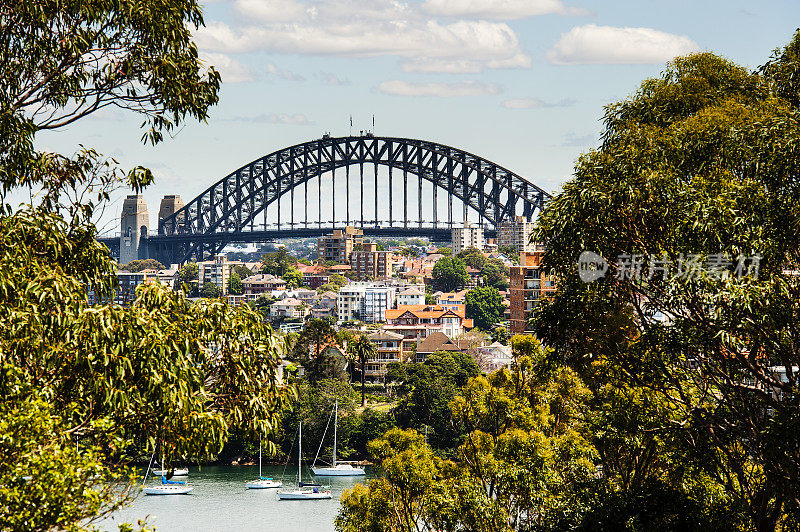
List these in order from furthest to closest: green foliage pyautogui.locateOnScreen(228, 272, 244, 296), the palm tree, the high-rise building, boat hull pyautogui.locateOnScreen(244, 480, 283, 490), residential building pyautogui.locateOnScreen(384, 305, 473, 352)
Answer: the high-rise building < green foliage pyautogui.locateOnScreen(228, 272, 244, 296) < residential building pyautogui.locateOnScreen(384, 305, 473, 352) < the palm tree < boat hull pyautogui.locateOnScreen(244, 480, 283, 490)

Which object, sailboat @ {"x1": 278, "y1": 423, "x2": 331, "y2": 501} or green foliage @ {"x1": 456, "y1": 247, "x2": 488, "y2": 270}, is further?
green foliage @ {"x1": 456, "y1": 247, "x2": 488, "y2": 270}

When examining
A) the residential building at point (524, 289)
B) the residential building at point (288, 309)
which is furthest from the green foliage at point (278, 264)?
the residential building at point (524, 289)

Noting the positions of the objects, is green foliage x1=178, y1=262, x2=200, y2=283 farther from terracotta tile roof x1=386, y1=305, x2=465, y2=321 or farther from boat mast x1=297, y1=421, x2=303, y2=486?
boat mast x1=297, y1=421, x2=303, y2=486

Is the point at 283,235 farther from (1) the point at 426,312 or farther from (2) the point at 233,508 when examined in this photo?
(2) the point at 233,508

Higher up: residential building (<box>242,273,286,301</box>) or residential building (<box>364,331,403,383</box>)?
residential building (<box>242,273,286,301</box>)

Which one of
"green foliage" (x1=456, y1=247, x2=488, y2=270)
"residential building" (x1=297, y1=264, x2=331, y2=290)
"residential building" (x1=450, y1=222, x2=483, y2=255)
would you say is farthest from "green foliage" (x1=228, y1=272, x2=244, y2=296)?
"residential building" (x1=450, y1=222, x2=483, y2=255)

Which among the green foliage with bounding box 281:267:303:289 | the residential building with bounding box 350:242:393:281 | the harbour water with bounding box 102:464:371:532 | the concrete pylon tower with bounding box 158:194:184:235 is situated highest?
the concrete pylon tower with bounding box 158:194:184:235

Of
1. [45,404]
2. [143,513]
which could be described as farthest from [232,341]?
[143,513]

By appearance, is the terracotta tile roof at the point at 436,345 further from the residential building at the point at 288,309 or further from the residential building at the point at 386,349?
the residential building at the point at 288,309

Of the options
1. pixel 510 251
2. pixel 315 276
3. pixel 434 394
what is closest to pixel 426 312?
pixel 434 394
